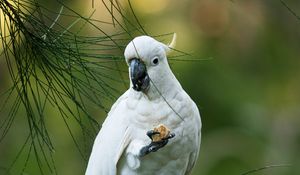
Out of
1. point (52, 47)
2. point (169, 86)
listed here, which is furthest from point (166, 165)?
point (52, 47)

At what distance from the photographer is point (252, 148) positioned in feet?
17.2

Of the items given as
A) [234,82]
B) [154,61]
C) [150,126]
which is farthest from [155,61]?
[234,82]

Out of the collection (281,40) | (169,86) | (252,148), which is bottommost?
(252,148)

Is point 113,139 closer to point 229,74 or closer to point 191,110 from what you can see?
point 191,110

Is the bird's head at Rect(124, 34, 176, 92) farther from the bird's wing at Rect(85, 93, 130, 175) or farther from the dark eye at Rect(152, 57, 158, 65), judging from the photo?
the bird's wing at Rect(85, 93, 130, 175)

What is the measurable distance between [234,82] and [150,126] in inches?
154

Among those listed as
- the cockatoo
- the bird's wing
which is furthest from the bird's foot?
the bird's wing

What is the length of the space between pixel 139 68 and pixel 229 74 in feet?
13.1

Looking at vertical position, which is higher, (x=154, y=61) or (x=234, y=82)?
(x=154, y=61)

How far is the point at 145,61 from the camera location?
190 centimetres

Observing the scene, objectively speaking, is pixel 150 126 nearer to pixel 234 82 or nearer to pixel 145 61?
pixel 145 61

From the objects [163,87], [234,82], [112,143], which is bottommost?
[234,82]

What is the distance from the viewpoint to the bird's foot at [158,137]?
1884mm

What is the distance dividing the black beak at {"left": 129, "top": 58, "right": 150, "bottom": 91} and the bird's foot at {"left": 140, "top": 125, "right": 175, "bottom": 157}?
10 centimetres
